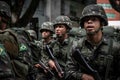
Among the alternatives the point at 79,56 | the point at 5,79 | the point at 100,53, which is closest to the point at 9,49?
the point at 5,79

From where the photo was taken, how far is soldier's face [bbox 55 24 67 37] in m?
8.24

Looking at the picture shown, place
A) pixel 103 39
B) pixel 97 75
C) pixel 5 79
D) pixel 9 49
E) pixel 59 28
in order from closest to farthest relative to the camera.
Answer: pixel 5 79, pixel 9 49, pixel 97 75, pixel 103 39, pixel 59 28

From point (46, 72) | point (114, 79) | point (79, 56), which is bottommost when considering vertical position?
point (46, 72)

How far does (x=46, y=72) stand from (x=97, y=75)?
3397 mm

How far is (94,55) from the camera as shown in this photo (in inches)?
218

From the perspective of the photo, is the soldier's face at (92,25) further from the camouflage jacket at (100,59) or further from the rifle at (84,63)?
the rifle at (84,63)

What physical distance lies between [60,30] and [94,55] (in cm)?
284

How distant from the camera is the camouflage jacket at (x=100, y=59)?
548 centimetres

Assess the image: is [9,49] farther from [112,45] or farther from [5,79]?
[112,45]

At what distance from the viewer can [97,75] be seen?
5.30 meters

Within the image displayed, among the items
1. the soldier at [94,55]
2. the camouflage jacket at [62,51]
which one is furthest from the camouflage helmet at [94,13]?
the camouflage jacket at [62,51]

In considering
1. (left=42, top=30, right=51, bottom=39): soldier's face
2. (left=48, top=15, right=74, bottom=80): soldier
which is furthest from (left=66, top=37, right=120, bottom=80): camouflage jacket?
(left=42, top=30, right=51, bottom=39): soldier's face

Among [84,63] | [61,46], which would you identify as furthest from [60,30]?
[84,63]

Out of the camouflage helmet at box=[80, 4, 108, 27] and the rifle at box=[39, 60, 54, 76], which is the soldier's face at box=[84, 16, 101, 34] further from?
the rifle at box=[39, 60, 54, 76]
